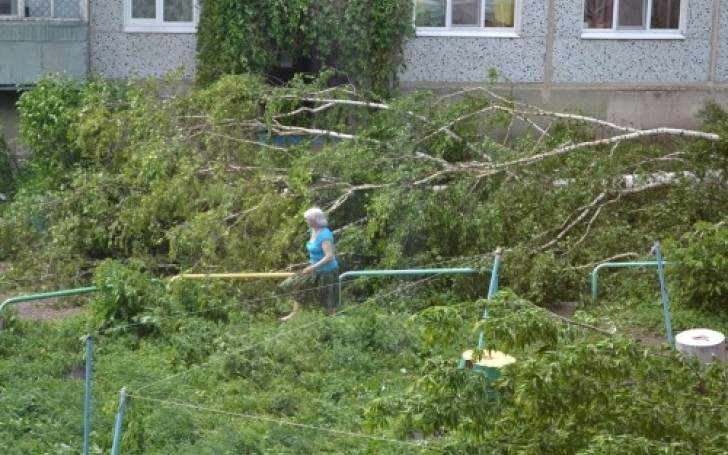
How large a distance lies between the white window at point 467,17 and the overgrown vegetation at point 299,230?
1859 millimetres

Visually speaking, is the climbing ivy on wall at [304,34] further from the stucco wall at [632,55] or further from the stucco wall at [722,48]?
the stucco wall at [722,48]

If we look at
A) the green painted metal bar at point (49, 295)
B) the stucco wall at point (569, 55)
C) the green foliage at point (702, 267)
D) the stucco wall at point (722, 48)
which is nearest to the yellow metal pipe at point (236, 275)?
the green painted metal bar at point (49, 295)

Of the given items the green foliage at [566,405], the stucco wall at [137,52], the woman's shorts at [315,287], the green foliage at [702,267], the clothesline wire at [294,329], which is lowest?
the clothesline wire at [294,329]

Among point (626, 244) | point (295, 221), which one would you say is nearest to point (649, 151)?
point (626, 244)

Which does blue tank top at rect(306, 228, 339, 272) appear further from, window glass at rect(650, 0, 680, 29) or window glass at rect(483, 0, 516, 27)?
window glass at rect(650, 0, 680, 29)

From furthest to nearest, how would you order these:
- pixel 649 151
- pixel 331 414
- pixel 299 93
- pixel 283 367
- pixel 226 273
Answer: pixel 299 93, pixel 649 151, pixel 226 273, pixel 283 367, pixel 331 414

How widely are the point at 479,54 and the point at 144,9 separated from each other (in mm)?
4954

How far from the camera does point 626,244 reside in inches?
517

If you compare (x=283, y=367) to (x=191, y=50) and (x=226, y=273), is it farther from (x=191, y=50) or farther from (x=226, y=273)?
(x=191, y=50)

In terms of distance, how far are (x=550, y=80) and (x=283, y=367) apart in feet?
31.3

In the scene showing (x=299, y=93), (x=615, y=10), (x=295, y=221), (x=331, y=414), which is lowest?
(x=331, y=414)

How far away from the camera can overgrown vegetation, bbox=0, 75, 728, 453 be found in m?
9.75

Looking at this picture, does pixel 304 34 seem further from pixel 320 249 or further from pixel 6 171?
pixel 320 249

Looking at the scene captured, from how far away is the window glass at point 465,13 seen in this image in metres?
18.5
